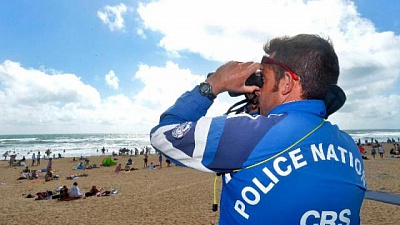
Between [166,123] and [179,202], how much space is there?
43.8 feet

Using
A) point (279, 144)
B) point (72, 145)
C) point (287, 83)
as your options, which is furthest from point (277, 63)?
point (72, 145)

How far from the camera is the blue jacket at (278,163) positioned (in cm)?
114

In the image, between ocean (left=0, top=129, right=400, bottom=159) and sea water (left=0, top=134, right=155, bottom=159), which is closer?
sea water (left=0, top=134, right=155, bottom=159)

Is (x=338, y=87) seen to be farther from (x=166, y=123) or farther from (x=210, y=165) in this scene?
(x=166, y=123)

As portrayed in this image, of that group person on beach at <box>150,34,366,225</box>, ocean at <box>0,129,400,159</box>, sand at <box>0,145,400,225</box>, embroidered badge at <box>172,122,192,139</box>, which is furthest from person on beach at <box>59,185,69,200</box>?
ocean at <box>0,129,400,159</box>

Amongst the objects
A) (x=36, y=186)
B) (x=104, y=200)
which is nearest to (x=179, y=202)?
(x=104, y=200)

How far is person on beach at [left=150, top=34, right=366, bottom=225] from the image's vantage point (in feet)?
3.77

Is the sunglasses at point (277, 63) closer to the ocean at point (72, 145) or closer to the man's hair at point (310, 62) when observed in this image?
the man's hair at point (310, 62)

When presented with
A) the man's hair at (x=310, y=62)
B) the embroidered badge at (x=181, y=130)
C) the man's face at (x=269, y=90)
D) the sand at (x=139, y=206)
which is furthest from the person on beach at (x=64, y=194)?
the man's hair at (x=310, y=62)

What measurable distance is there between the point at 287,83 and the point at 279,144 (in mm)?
321

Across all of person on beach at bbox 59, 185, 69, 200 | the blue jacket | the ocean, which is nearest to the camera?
the blue jacket

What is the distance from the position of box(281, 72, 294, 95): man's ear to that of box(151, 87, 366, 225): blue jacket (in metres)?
0.08

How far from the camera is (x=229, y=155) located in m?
1.17

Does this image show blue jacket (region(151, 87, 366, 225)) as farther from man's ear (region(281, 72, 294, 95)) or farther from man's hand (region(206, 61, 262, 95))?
man's hand (region(206, 61, 262, 95))
